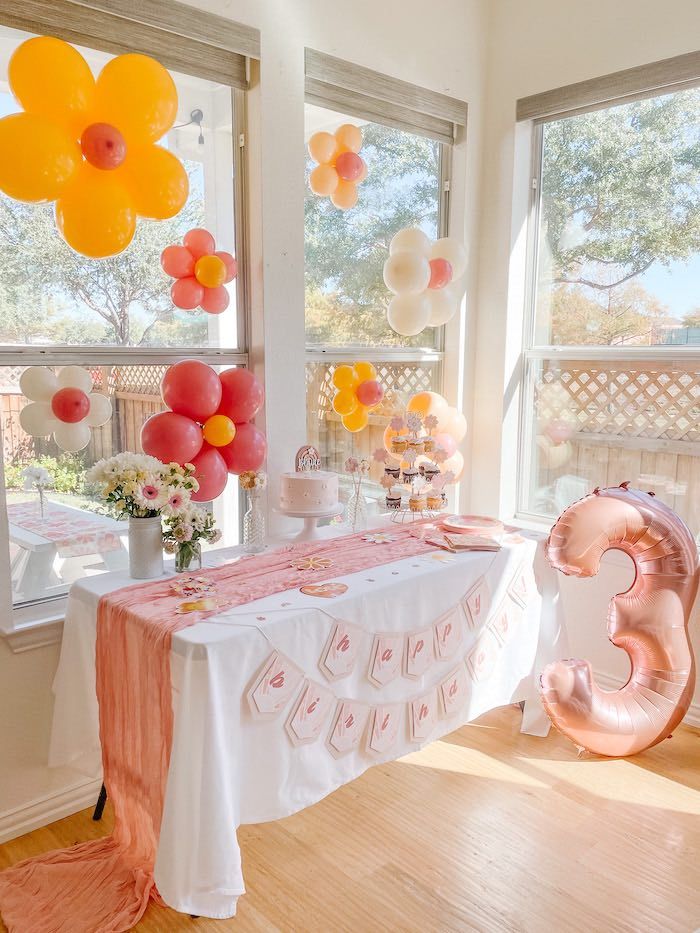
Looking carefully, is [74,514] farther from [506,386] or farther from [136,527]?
[506,386]

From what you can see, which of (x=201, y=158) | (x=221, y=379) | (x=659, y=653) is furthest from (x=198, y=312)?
(x=659, y=653)

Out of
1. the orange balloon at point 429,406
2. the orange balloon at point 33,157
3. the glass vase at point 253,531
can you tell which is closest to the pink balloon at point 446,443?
the orange balloon at point 429,406

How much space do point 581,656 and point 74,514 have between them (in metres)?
2.04

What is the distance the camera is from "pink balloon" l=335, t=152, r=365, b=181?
262 centimetres

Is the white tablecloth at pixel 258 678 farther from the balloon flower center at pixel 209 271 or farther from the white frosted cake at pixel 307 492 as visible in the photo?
the balloon flower center at pixel 209 271

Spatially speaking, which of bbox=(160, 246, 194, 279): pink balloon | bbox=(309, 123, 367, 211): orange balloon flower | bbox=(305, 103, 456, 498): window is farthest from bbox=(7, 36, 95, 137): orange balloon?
bbox=(305, 103, 456, 498): window

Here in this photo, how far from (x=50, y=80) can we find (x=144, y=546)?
1.15 meters

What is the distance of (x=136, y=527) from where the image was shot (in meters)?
2.07

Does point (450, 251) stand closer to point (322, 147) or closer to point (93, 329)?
point (322, 147)

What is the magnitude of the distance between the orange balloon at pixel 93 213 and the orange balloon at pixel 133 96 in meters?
0.12

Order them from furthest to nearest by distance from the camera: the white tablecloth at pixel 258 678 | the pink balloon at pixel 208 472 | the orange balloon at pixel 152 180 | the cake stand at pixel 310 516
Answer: the cake stand at pixel 310 516
the pink balloon at pixel 208 472
the orange balloon at pixel 152 180
the white tablecloth at pixel 258 678

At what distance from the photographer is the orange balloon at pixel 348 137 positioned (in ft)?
8.50

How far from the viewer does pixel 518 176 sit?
317cm

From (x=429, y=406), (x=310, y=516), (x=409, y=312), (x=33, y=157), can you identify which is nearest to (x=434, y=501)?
(x=429, y=406)
